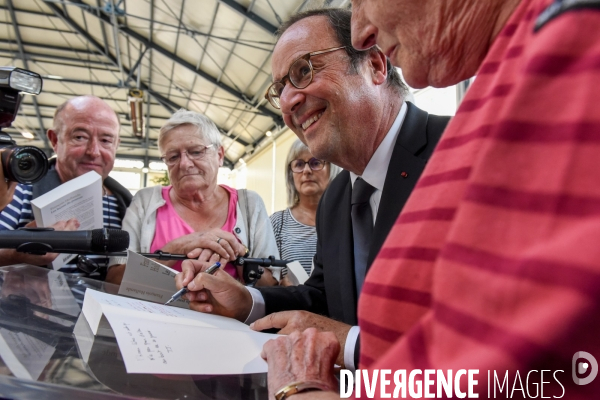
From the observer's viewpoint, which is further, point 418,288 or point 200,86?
point 200,86

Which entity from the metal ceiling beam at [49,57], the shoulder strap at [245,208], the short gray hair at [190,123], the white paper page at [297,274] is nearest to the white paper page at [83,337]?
the white paper page at [297,274]

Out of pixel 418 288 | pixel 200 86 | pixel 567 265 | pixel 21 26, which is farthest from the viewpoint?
pixel 200 86

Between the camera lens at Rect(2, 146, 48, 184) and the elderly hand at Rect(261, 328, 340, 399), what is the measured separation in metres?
0.85

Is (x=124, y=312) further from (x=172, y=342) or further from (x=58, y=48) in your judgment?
(x=58, y=48)

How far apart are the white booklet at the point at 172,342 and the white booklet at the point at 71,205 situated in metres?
0.57

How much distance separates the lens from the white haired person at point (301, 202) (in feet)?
8.39

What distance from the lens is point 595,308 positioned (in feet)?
0.85

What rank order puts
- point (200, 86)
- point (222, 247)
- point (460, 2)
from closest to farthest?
point (460, 2) → point (222, 247) → point (200, 86)

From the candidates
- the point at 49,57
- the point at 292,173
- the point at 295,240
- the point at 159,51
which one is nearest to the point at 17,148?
the point at 295,240

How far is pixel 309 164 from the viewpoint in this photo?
271 cm

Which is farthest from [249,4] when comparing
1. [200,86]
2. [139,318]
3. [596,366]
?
[596,366]

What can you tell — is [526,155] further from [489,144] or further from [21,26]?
[21,26]

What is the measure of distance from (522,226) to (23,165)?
123 cm

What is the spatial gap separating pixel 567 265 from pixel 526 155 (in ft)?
0.26
